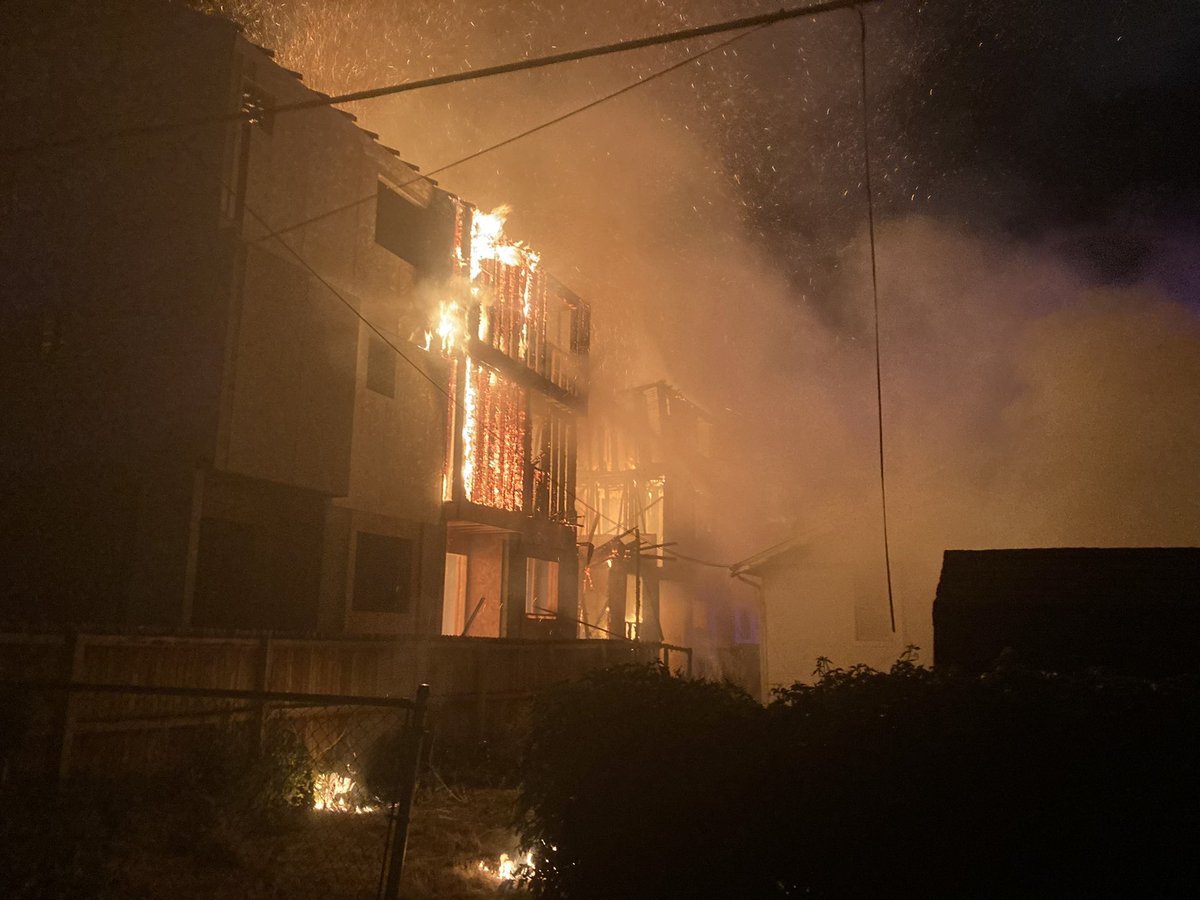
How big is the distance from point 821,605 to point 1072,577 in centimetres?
1231

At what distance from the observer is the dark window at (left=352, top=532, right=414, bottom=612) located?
60.1 ft

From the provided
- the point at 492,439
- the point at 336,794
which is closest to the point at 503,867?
the point at 336,794

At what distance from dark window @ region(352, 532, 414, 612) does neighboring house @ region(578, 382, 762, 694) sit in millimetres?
10829

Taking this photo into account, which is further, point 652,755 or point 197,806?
point 197,806

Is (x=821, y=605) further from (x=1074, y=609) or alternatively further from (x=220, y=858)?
(x=220, y=858)

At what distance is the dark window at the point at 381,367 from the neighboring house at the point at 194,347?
0.05 metres

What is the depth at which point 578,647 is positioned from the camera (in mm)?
18719

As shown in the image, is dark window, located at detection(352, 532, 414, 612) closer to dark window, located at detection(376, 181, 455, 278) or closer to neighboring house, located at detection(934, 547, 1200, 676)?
dark window, located at detection(376, 181, 455, 278)

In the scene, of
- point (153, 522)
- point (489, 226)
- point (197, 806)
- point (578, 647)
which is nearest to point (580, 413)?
point (489, 226)

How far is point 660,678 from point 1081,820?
109 inches

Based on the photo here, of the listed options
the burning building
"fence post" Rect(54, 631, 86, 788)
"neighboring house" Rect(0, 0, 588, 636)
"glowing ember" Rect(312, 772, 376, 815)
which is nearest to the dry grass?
"fence post" Rect(54, 631, 86, 788)

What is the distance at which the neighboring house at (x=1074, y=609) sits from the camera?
11102mm

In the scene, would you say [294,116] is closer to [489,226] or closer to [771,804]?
[489,226]

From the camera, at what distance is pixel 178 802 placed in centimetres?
824
